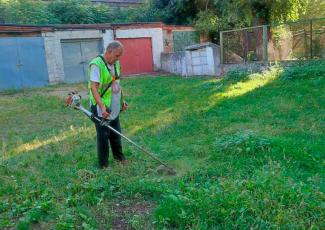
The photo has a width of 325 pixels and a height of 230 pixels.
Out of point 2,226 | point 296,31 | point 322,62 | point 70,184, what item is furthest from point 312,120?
point 296,31

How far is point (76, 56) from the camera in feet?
61.8

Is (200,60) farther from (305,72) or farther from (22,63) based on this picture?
(22,63)

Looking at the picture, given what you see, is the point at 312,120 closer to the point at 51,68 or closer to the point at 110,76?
the point at 110,76

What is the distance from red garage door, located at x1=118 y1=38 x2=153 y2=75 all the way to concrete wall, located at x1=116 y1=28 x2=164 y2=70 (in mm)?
213

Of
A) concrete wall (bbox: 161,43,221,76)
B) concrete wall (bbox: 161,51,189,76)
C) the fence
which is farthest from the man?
concrete wall (bbox: 161,51,189,76)

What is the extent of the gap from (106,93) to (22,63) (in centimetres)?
1345

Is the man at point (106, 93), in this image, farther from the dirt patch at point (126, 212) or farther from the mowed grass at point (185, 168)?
the dirt patch at point (126, 212)

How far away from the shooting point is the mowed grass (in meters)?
3.38

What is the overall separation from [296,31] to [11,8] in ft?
50.2

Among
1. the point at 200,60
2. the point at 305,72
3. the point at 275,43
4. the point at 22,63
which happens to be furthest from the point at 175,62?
the point at 305,72

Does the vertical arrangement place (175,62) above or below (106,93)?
above

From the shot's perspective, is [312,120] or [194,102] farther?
[194,102]

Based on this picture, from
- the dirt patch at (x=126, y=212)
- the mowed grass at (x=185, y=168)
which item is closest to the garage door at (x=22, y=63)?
the mowed grass at (x=185, y=168)

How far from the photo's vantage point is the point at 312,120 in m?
6.59
